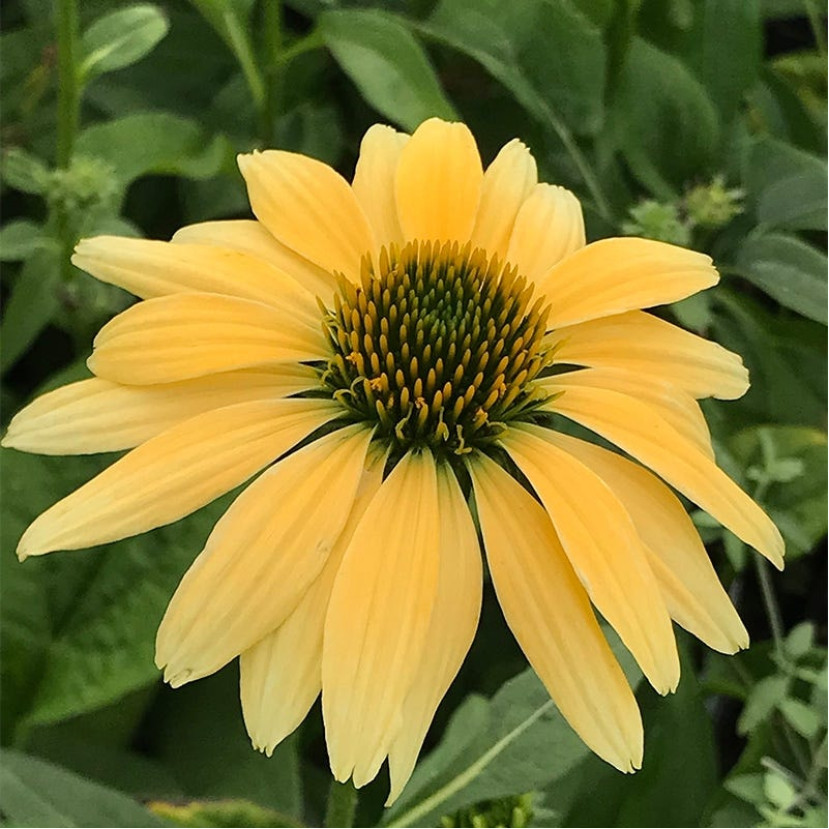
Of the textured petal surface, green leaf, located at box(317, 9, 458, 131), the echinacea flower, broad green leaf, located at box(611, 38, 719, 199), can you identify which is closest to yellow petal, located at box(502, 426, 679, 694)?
the echinacea flower

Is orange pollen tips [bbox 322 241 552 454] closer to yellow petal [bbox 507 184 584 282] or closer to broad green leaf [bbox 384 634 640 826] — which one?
yellow petal [bbox 507 184 584 282]

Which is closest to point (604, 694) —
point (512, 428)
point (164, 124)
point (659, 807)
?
point (512, 428)

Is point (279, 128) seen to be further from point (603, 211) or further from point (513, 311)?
point (513, 311)

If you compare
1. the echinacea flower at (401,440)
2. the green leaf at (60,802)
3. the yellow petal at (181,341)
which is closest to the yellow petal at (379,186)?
the echinacea flower at (401,440)

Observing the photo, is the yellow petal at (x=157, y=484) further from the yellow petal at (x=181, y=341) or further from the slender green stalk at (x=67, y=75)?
the slender green stalk at (x=67, y=75)

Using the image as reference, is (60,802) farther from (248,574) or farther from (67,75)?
(67,75)

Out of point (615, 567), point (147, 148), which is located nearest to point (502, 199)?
point (615, 567)
